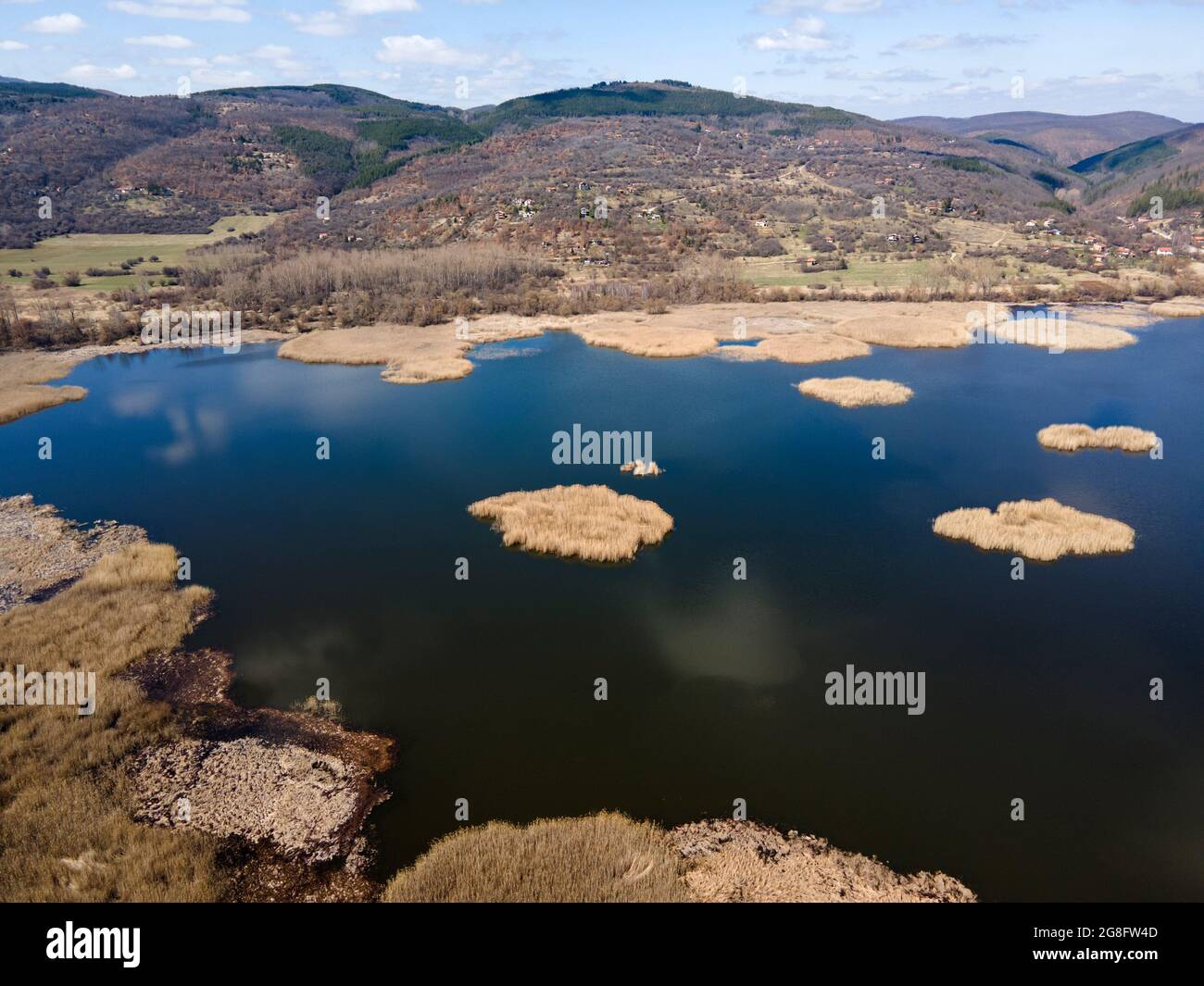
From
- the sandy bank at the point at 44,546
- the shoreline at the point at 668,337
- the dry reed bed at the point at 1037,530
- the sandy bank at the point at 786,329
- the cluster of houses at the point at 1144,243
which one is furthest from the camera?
the cluster of houses at the point at 1144,243

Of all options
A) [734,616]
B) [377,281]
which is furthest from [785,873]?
[377,281]

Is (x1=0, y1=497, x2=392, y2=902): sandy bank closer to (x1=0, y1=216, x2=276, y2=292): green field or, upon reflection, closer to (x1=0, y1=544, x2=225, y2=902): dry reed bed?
(x1=0, y1=544, x2=225, y2=902): dry reed bed

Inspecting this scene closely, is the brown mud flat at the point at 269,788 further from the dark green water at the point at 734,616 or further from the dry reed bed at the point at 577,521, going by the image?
the dry reed bed at the point at 577,521

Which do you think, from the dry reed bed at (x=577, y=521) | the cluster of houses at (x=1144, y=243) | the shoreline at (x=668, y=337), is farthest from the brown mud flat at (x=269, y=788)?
the cluster of houses at (x=1144, y=243)

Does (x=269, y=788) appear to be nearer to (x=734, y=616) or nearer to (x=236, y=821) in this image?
(x=236, y=821)

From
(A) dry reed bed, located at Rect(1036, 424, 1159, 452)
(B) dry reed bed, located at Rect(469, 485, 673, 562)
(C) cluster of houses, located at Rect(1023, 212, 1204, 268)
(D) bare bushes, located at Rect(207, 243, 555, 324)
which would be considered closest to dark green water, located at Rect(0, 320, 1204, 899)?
(B) dry reed bed, located at Rect(469, 485, 673, 562)

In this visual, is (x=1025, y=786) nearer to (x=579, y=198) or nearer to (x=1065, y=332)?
(x=1065, y=332)
